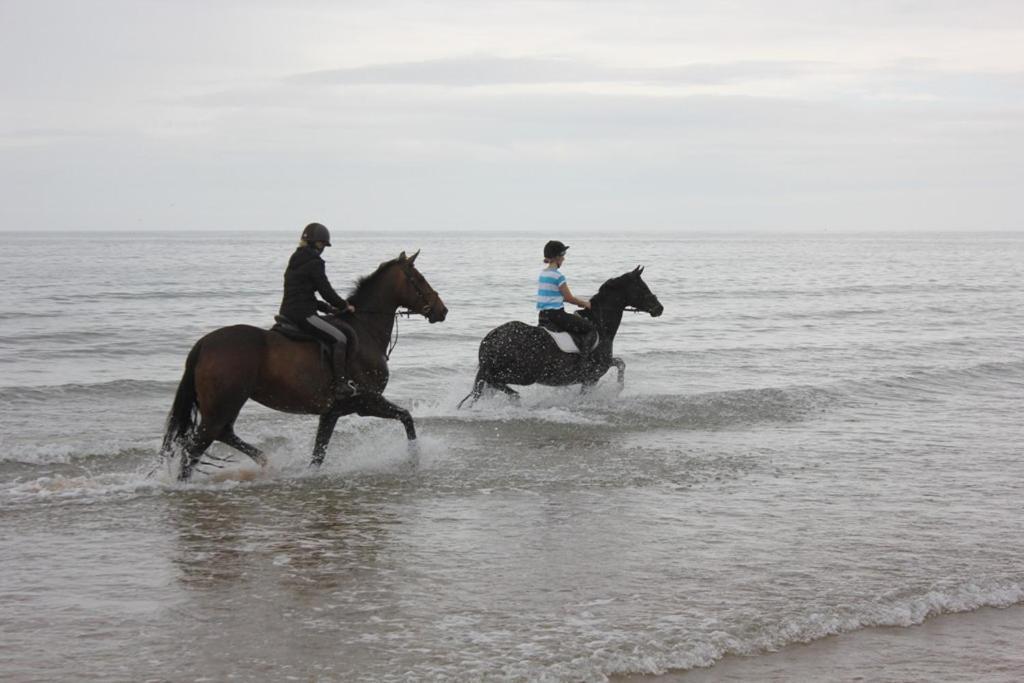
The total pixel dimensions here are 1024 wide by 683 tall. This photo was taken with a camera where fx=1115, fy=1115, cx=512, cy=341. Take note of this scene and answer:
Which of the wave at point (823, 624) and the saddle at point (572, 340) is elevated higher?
the saddle at point (572, 340)

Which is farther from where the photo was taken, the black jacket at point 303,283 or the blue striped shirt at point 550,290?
the blue striped shirt at point 550,290

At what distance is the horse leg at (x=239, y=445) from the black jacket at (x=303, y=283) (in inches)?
49.8

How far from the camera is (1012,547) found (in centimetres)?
839

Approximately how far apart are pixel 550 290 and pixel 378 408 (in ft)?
14.7

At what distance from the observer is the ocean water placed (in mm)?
6391

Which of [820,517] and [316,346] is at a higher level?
[316,346]

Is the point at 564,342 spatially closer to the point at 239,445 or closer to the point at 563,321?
the point at 563,321

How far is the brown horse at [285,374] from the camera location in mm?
10211

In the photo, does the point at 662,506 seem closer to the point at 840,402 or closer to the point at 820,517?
the point at 820,517

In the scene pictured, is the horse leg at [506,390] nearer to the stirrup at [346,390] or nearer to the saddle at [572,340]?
the saddle at [572,340]

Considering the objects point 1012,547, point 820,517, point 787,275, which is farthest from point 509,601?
point 787,275

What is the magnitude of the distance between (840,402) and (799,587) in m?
10.4

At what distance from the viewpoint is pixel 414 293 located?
11.6 m

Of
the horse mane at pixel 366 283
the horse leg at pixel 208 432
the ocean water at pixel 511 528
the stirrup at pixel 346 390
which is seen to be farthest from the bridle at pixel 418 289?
the horse leg at pixel 208 432
